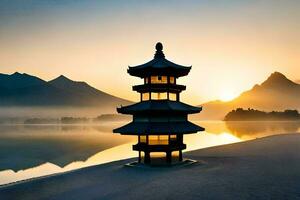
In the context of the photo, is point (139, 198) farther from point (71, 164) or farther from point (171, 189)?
point (71, 164)

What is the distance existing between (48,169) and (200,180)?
24.8 m

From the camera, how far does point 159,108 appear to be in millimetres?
23625

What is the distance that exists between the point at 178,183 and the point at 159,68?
9208 mm

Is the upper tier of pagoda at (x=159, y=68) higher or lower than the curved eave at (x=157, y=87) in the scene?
higher

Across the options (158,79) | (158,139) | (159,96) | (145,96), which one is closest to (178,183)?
(158,139)

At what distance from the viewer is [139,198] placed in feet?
52.3

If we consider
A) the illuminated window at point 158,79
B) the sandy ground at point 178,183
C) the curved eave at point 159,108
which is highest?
the illuminated window at point 158,79

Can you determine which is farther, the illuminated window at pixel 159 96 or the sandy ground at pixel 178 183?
the illuminated window at pixel 159 96

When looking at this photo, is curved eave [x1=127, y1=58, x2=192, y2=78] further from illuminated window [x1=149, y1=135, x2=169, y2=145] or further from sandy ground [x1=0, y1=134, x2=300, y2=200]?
sandy ground [x1=0, y1=134, x2=300, y2=200]

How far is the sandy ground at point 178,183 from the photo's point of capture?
638 inches

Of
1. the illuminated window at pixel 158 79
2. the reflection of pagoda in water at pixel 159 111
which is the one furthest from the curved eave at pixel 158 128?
the illuminated window at pixel 158 79

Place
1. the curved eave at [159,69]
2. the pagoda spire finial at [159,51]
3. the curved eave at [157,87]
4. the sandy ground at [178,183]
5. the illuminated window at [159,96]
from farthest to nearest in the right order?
the pagoda spire finial at [159,51] → the illuminated window at [159,96] → the curved eave at [157,87] → the curved eave at [159,69] → the sandy ground at [178,183]

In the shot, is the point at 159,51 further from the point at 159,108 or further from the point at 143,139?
the point at 143,139

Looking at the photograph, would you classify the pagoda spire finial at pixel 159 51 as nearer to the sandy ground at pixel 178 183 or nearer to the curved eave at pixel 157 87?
the curved eave at pixel 157 87
